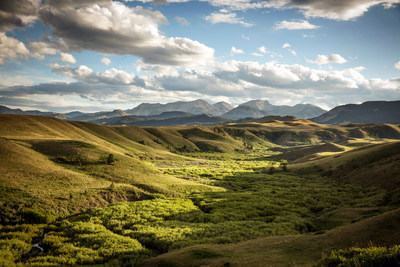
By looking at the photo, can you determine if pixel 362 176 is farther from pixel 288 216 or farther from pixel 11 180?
pixel 11 180

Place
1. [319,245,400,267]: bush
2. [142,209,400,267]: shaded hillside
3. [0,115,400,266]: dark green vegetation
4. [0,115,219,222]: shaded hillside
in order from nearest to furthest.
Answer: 1. [319,245,400,267]: bush
2. [142,209,400,267]: shaded hillside
3. [0,115,400,266]: dark green vegetation
4. [0,115,219,222]: shaded hillside

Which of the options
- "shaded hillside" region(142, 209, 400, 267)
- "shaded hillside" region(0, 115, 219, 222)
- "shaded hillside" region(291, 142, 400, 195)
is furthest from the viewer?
"shaded hillside" region(291, 142, 400, 195)

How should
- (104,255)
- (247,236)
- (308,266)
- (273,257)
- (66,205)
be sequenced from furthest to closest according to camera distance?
1. (66,205)
2. (247,236)
3. (104,255)
4. (273,257)
5. (308,266)

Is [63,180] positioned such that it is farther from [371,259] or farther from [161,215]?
[371,259]

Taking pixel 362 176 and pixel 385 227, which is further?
pixel 362 176

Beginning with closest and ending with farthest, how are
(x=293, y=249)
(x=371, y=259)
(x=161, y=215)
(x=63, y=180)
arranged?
(x=371, y=259) < (x=293, y=249) < (x=161, y=215) < (x=63, y=180)

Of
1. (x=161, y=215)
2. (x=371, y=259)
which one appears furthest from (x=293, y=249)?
(x=161, y=215)

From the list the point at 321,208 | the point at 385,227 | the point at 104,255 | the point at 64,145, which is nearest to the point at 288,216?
the point at 321,208

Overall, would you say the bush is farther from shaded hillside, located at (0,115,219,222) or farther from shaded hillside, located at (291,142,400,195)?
shaded hillside, located at (291,142,400,195)

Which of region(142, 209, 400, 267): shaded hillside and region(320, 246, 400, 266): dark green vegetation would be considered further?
region(142, 209, 400, 267): shaded hillside


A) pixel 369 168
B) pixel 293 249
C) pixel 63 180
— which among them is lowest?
pixel 369 168

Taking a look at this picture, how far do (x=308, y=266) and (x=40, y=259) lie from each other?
25305 mm

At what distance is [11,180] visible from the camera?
134ft

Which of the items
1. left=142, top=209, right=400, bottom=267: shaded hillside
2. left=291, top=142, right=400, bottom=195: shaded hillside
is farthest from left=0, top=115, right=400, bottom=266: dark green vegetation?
left=291, top=142, right=400, bottom=195: shaded hillside
